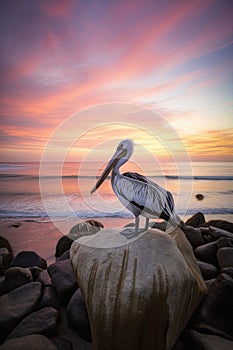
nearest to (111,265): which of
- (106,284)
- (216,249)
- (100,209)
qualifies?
(106,284)

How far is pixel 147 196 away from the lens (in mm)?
4113

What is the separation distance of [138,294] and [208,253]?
8.19ft

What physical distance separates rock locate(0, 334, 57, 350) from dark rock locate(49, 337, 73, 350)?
192 millimetres

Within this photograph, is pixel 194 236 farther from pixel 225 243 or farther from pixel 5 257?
pixel 5 257

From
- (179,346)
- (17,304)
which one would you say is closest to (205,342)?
(179,346)

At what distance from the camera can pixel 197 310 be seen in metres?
3.36

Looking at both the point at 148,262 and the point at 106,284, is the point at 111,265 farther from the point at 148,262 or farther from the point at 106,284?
the point at 148,262

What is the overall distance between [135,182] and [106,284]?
1.82m

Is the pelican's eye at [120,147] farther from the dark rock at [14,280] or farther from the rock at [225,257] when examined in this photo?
the dark rock at [14,280]

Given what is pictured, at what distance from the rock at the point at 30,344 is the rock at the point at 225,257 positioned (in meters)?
2.90

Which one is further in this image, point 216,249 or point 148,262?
point 216,249

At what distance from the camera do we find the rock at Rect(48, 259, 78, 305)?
3855 millimetres

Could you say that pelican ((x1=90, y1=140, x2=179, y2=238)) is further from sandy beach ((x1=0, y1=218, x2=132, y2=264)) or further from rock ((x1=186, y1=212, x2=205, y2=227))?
rock ((x1=186, y1=212, x2=205, y2=227))

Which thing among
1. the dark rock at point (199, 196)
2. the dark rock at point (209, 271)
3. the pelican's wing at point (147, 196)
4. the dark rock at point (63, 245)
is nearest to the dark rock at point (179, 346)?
the dark rock at point (209, 271)
